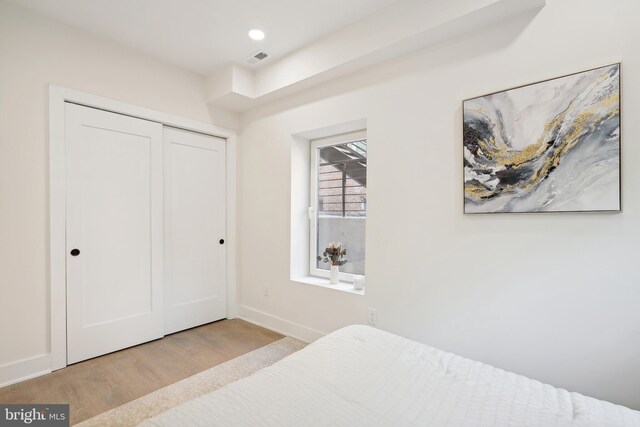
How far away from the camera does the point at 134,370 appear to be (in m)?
2.34

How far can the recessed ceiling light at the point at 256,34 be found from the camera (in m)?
2.45

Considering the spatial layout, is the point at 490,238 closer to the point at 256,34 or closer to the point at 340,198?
the point at 340,198

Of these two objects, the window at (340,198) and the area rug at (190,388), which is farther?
the window at (340,198)

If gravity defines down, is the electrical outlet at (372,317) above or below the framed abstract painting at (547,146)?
below

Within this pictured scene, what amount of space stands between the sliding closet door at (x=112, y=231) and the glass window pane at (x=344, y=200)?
62.0 inches

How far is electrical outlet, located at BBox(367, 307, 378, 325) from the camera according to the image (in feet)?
7.92

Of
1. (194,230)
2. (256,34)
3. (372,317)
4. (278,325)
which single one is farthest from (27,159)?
(372,317)

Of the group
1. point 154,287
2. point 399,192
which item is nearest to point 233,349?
point 154,287

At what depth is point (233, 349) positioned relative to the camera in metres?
2.71

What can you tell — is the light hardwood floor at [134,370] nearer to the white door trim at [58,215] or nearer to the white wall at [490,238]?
the white door trim at [58,215]

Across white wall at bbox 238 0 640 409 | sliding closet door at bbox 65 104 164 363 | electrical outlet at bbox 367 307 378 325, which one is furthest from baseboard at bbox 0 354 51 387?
electrical outlet at bbox 367 307 378 325

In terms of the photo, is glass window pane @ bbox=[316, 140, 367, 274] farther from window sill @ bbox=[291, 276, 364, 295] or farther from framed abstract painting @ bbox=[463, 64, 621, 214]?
framed abstract painting @ bbox=[463, 64, 621, 214]

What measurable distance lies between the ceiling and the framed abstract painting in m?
1.10

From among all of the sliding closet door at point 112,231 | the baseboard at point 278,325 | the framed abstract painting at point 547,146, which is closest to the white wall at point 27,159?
the sliding closet door at point 112,231
